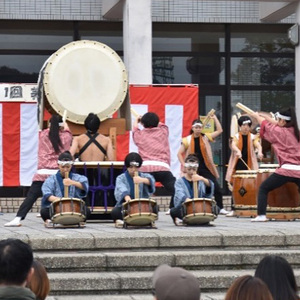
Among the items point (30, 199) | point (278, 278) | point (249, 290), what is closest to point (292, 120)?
point (30, 199)

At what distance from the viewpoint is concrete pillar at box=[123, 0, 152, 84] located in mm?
18797

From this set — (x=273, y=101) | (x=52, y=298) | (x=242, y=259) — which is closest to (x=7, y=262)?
(x=52, y=298)

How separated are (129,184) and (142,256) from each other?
2468 millimetres

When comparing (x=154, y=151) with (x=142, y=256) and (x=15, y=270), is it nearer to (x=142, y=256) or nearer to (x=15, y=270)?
(x=142, y=256)

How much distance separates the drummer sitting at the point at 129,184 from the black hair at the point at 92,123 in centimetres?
134

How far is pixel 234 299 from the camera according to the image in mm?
4828

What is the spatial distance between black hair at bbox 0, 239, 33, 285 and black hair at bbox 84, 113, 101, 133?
8350 mm

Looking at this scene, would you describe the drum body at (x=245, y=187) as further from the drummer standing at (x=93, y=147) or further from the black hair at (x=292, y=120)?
the drummer standing at (x=93, y=147)

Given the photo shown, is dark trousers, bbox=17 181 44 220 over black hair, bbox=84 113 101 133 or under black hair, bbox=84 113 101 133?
under

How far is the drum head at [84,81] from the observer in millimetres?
13867

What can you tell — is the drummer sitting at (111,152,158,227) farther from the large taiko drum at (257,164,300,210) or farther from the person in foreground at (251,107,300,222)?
the large taiko drum at (257,164,300,210)

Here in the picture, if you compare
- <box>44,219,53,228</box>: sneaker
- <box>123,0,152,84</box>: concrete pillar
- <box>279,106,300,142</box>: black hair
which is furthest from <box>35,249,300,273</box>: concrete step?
<box>123,0,152,84</box>: concrete pillar

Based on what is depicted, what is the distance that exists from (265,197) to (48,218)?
9.46 ft

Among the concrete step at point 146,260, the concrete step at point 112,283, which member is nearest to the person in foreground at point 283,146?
the concrete step at point 146,260
